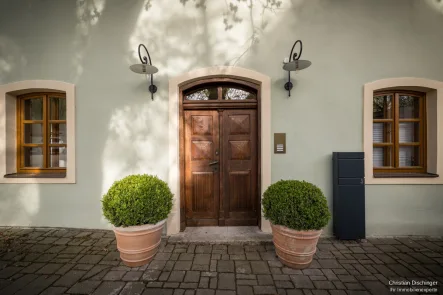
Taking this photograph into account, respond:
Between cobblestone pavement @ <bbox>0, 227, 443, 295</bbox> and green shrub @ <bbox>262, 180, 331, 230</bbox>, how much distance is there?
2.20ft

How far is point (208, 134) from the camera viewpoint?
13.6ft

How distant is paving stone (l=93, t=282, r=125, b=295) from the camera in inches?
93.7

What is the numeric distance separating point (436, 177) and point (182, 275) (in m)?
4.94

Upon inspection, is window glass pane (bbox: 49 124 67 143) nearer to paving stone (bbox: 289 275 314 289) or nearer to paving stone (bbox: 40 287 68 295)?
paving stone (bbox: 40 287 68 295)

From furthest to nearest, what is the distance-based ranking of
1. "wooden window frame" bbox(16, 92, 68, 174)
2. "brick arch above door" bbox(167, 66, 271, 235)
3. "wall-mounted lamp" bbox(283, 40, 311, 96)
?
"wooden window frame" bbox(16, 92, 68, 174), "brick arch above door" bbox(167, 66, 271, 235), "wall-mounted lamp" bbox(283, 40, 311, 96)

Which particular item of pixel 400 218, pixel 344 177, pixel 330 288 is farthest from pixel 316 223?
pixel 400 218

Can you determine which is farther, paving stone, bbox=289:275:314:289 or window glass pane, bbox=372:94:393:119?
window glass pane, bbox=372:94:393:119

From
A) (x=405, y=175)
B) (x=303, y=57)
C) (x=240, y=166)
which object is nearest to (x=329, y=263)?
(x=240, y=166)

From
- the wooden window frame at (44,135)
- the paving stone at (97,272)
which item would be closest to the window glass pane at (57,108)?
the wooden window frame at (44,135)

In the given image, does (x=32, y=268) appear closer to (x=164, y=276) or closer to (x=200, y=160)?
(x=164, y=276)

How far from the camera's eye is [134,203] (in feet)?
9.16

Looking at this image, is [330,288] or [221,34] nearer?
[330,288]

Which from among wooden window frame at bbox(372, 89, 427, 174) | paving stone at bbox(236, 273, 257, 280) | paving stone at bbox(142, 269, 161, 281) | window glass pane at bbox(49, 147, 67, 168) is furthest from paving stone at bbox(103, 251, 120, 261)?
wooden window frame at bbox(372, 89, 427, 174)

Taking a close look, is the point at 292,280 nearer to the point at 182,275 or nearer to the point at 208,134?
the point at 182,275
